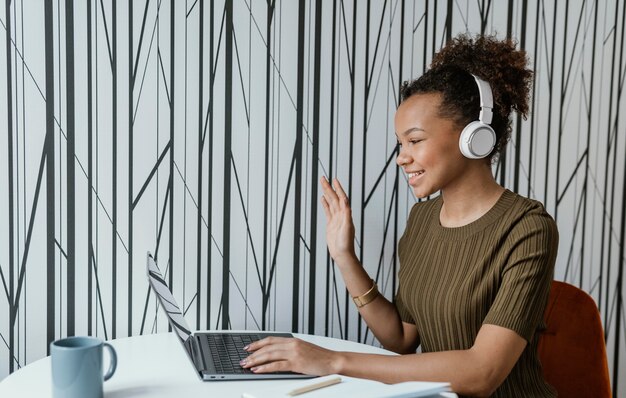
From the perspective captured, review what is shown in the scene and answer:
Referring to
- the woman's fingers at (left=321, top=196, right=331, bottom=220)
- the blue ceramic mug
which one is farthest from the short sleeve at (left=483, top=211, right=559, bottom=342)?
the blue ceramic mug

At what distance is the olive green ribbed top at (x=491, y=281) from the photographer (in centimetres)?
123

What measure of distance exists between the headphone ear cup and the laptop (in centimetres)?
54

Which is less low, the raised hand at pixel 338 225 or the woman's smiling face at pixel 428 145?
the woman's smiling face at pixel 428 145

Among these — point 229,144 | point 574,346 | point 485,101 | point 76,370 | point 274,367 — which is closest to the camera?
point 76,370

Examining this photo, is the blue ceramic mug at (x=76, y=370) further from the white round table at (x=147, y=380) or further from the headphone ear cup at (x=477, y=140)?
the headphone ear cup at (x=477, y=140)

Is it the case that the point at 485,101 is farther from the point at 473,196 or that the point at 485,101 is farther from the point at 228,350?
the point at 228,350

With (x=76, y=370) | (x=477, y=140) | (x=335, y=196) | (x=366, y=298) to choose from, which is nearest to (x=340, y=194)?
(x=335, y=196)

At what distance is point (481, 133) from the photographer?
127 centimetres

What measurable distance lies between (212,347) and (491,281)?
59 cm

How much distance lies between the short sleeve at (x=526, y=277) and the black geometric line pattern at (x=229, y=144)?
517 mm

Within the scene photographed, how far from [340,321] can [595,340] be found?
0.63 meters

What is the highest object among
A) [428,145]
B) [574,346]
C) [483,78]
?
[483,78]

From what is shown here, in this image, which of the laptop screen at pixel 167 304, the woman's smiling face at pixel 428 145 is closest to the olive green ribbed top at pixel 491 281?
the woman's smiling face at pixel 428 145

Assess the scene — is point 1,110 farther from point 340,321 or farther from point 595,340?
point 595,340
